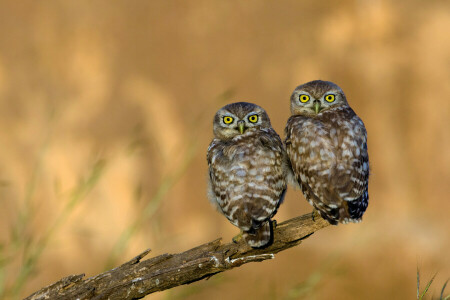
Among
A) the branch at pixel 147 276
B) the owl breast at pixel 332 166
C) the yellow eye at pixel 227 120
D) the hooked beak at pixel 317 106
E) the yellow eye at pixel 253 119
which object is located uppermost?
A: the yellow eye at pixel 227 120

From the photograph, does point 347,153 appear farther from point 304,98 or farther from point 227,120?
point 227,120

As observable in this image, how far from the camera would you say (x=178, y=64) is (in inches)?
276

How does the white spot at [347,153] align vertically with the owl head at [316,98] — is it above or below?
below

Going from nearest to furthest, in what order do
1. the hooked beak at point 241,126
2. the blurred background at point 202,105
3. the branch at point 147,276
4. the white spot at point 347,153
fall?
the branch at point 147,276, the white spot at point 347,153, the hooked beak at point 241,126, the blurred background at point 202,105

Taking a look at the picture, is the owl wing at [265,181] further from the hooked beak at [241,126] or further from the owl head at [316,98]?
the owl head at [316,98]

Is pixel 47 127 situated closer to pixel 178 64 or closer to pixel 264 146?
pixel 178 64

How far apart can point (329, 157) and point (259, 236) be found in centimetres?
51

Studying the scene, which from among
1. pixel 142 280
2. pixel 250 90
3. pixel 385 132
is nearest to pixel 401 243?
pixel 385 132

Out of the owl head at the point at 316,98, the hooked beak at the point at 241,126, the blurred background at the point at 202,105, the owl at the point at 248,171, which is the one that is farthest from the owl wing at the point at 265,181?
the blurred background at the point at 202,105

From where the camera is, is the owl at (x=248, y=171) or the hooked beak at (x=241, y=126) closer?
the owl at (x=248, y=171)

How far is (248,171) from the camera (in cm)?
309

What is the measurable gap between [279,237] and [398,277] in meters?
4.30

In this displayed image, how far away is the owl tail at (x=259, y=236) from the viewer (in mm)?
2939

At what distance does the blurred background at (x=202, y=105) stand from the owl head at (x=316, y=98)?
3.38m
